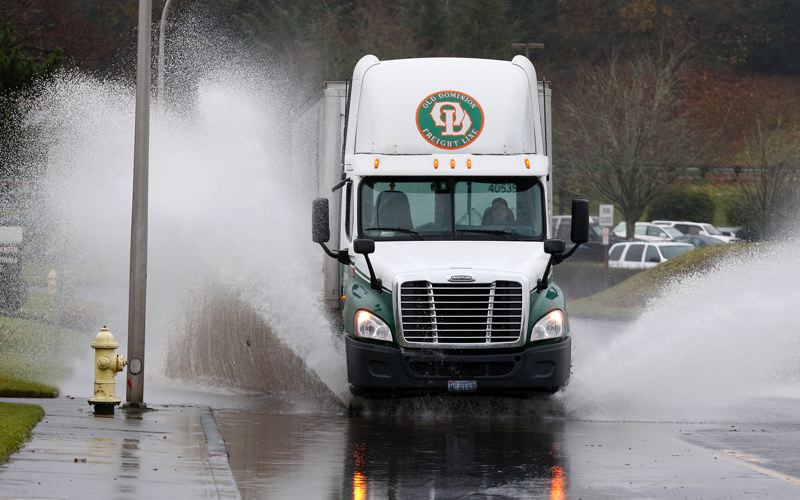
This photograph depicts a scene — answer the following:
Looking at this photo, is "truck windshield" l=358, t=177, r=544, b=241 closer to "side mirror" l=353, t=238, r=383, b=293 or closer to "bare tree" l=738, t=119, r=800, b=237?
"side mirror" l=353, t=238, r=383, b=293

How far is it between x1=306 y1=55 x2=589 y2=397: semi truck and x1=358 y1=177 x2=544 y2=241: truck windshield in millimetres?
11

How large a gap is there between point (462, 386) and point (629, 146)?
154 feet

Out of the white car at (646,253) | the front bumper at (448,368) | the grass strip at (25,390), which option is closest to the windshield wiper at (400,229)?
the front bumper at (448,368)

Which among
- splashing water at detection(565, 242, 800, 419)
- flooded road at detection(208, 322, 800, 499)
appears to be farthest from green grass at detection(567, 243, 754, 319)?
flooded road at detection(208, 322, 800, 499)

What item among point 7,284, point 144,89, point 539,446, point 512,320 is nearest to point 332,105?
point 144,89

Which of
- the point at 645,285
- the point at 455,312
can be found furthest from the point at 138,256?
the point at 645,285

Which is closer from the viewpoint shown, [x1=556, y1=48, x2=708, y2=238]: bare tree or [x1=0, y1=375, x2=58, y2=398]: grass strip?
[x1=0, y1=375, x2=58, y2=398]: grass strip

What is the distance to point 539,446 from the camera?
14391 millimetres

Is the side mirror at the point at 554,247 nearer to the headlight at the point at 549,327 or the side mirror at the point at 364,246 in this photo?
the headlight at the point at 549,327

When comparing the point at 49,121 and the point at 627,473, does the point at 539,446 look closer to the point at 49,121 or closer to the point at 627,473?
the point at 627,473

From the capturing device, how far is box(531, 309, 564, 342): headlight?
1617 centimetres

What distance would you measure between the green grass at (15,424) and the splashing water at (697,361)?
18.6 feet

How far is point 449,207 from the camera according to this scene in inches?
679

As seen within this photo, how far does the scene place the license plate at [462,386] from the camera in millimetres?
15961
